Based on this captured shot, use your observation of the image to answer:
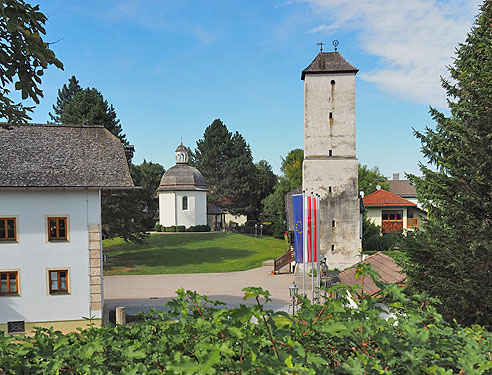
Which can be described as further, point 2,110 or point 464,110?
point 464,110

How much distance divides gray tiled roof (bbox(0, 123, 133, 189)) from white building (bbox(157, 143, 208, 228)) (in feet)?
117

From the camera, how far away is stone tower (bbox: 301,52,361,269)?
2820cm

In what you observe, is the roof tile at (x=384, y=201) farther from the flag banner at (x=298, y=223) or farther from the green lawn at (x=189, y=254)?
the flag banner at (x=298, y=223)

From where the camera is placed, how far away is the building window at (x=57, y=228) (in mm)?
15953

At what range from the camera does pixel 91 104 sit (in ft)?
95.9

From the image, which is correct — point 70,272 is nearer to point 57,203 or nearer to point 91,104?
point 57,203

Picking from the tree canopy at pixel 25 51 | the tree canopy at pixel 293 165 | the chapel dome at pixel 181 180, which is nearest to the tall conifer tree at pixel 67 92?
the chapel dome at pixel 181 180

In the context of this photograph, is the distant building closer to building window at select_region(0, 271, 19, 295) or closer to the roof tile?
the roof tile

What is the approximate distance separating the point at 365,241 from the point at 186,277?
16.0 meters

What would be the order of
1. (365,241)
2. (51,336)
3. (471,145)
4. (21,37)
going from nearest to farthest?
(51,336)
(21,37)
(471,145)
(365,241)

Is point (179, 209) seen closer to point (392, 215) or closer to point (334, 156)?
point (392, 215)

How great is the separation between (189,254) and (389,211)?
20.4 metres

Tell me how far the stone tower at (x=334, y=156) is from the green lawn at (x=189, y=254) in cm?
823

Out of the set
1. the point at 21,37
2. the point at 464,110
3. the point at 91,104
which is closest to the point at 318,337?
the point at 21,37
